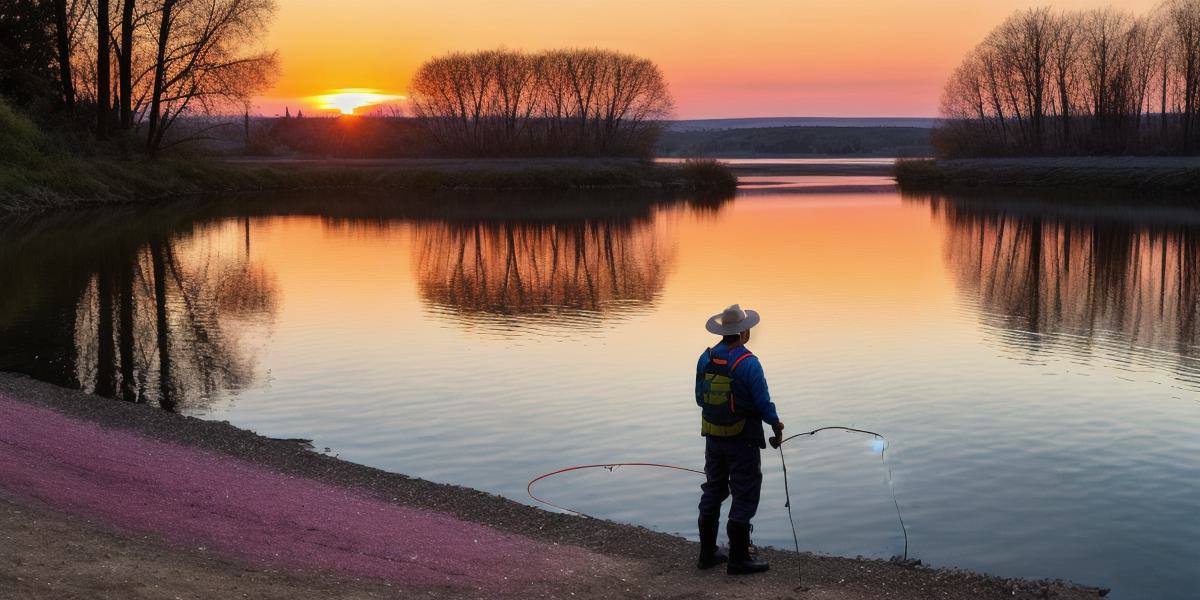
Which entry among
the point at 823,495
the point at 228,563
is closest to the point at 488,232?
the point at 823,495

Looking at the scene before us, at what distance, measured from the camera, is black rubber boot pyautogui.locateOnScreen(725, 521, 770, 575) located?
982cm

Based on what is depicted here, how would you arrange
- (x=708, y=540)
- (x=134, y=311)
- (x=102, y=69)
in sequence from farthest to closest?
(x=102, y=69)
(x=134, y=311)
(x=708, y=540)

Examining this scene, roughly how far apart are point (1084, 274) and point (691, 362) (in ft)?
58.5

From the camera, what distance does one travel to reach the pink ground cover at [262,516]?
9.62 m

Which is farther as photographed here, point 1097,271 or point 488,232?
point 488,232

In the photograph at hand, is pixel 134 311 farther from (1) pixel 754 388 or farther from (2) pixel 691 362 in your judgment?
(1) pixel 754 388

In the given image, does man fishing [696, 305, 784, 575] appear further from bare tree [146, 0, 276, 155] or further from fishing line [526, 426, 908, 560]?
bare tree [146, 0, 276, 155]

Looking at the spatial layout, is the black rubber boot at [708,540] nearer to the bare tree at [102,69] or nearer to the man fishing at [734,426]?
the man fishing at [734,426]

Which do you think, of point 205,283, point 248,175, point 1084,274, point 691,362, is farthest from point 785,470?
point 248,175

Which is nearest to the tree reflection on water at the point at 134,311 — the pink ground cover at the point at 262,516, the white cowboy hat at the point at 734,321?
the pink ground cover at the point at 262,516

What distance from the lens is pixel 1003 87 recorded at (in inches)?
4109

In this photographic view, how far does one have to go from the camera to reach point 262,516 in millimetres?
10812

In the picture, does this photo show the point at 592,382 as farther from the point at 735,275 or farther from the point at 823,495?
the point at 735,275

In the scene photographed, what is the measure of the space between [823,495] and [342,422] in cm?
660
